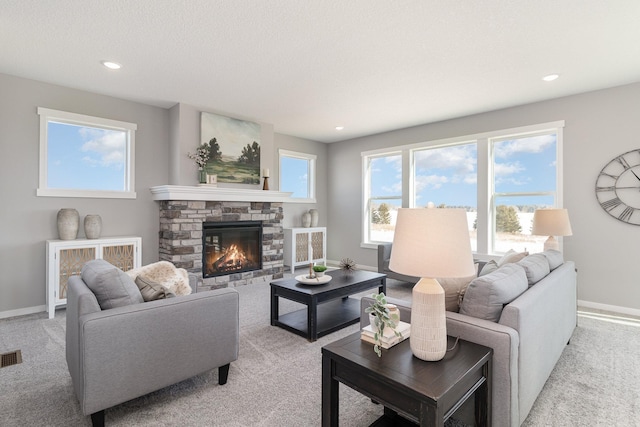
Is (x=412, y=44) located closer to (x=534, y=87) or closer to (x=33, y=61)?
(x=534, y=87)

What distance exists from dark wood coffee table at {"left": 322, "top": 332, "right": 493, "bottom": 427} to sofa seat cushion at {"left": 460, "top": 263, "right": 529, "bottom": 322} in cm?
21

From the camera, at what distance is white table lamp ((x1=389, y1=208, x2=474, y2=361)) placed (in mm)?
1367

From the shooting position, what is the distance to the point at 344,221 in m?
6.87

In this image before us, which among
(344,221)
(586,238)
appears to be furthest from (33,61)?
(586,238)

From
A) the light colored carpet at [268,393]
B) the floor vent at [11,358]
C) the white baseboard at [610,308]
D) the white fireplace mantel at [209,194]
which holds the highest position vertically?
the white fireplace mantel at [209,194]

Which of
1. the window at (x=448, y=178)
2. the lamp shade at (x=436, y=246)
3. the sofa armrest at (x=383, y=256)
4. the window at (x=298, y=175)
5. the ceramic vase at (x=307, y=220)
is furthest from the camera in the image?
the ceramic vase at (x=307, y=220)

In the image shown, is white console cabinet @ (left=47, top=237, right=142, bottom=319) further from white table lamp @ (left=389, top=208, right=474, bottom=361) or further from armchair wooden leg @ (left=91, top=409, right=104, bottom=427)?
white table lamp @ (left=389, top=208, right=474, bottom=361)

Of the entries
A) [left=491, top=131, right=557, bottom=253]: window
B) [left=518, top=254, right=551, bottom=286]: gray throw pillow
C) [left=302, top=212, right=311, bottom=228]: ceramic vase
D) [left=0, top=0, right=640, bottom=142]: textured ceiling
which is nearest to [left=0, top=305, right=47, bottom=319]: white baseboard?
[left=0, top=0, right=640, bottom=142]: textured ceiling

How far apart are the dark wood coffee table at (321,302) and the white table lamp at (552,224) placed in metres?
1.80

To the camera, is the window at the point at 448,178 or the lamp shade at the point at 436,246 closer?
the lamp shade at the point at 436,246

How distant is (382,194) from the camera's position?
6.34 metres

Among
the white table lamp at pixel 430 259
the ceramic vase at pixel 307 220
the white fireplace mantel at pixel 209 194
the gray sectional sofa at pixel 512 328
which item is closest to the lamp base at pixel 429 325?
the white table lamp at pixel 430 259

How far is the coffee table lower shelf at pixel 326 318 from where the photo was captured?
123 inches

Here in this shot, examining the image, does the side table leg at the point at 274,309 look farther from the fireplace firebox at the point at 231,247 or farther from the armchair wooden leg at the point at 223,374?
the fireplace firebox at the point at 231,247
